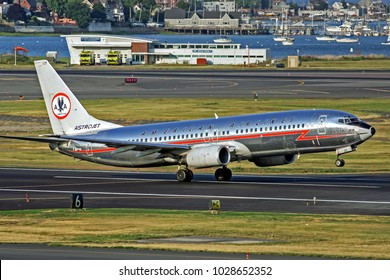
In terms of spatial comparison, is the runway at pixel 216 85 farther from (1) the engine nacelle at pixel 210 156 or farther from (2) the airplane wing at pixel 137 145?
(1) the engine nacelle at pixel 210 156

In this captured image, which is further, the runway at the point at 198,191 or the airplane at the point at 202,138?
the airplane at the point at 202,138

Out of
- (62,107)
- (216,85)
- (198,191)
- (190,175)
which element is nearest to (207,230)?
(198,191)

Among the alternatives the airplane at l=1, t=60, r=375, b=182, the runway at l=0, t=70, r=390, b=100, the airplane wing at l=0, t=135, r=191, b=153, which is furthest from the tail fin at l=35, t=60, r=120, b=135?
the runway at l=0, t=70, r=390, b=100

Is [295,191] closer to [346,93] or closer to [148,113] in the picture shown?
[148,113]

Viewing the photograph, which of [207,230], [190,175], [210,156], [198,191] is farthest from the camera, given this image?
[190,175]

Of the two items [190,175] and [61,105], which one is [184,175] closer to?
[190,175]

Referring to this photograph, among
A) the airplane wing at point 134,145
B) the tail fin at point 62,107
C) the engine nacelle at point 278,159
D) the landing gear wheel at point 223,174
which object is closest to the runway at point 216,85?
the tail fin at point 62,107

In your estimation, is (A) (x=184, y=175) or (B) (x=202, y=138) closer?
(B) (x=202, y=138)

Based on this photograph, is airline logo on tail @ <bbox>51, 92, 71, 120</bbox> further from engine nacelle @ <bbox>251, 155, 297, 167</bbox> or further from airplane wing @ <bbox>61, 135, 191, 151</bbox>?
engine nacelle @ <bbox>251, 155, 297, 167</bbox>

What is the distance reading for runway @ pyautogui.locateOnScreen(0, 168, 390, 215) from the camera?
59.9 m

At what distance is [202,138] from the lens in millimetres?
70000

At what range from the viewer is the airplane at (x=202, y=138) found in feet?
219

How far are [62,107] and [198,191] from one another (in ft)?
41.7
